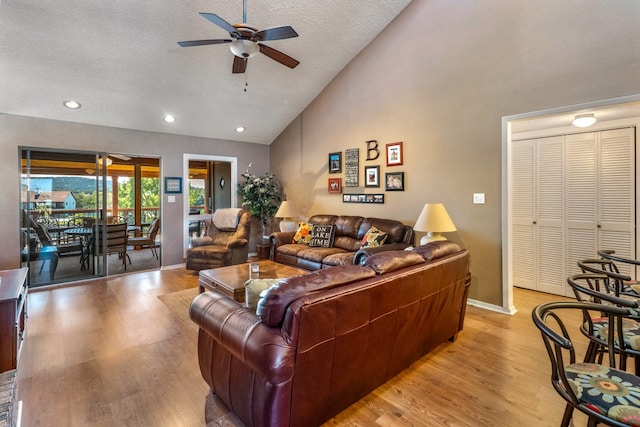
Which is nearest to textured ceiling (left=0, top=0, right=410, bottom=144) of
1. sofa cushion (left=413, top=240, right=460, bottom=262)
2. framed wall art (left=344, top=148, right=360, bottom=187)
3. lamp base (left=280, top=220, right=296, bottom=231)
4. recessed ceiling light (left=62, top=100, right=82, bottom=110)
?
recessed ceiling light (left=62, top=100, right=82, bottom=110)

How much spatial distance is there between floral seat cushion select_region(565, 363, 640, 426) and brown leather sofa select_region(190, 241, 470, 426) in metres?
0.89

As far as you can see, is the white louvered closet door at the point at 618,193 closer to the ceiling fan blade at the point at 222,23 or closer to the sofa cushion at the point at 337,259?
the sofa cushion at the point at 337,259

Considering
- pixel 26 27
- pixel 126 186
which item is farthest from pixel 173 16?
pixel 126 186

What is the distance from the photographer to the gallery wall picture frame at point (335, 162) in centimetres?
534

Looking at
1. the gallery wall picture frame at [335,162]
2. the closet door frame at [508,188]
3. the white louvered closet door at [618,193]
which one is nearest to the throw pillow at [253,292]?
the closet door frame at [508,188]

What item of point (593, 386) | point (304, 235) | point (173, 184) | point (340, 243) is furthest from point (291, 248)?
point (593, 386)

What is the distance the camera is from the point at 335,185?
5.43 meters

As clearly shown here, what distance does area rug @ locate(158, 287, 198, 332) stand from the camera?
3.27 meters

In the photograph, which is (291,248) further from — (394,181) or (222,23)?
(222,23)

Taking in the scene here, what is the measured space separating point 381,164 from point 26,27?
14.4ft

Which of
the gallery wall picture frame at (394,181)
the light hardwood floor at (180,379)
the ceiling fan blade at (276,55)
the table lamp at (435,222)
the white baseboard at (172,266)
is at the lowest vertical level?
the light hardwood floor at (180,379)

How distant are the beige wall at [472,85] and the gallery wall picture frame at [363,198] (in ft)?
0.32

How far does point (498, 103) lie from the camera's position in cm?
348

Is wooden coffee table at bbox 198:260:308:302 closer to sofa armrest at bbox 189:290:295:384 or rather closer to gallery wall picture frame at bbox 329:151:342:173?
sofa armrest at bbox 189:290:295:384
